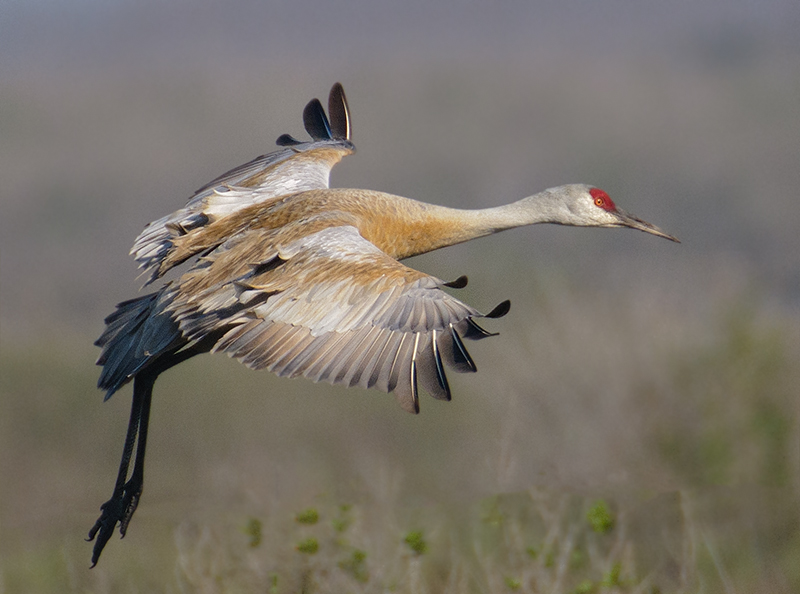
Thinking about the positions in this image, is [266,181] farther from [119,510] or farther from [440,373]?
[440,373]

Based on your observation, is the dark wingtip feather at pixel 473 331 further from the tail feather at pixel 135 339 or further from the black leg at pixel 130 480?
the black leg at pixel 130 480

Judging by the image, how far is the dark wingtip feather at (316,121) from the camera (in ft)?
33.3

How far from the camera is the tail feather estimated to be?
300 inches

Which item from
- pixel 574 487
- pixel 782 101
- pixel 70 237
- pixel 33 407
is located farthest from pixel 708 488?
pixel 782 101

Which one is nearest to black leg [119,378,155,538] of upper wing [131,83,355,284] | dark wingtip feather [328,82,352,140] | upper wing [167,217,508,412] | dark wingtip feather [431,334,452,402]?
upper wing [131,83,355,284]

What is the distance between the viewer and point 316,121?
10211mm

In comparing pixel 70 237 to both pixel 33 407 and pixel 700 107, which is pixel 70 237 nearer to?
pixel 33 407

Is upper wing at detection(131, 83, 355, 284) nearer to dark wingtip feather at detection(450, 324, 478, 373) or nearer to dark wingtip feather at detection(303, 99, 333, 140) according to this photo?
dark wingtip feather at detection(303, 99, 333, 140)

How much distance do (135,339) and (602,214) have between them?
10.2 ft

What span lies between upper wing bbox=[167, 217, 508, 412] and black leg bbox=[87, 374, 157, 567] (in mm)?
1148

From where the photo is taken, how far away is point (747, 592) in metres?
10.4

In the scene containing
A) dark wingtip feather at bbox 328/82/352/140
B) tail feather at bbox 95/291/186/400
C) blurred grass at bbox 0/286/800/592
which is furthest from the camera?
dark wingtip feather at bbox 328/82/352/140

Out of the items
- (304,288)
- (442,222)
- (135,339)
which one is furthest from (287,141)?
(304,288)

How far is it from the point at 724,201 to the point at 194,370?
2001 centimetres
